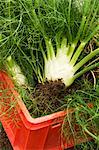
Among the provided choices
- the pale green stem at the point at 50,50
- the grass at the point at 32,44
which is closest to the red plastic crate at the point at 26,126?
the grass at the point at 32,44

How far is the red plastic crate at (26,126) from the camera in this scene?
3.26ft

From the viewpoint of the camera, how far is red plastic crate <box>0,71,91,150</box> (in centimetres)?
99

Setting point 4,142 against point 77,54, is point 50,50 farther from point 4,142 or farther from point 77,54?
point 4,142

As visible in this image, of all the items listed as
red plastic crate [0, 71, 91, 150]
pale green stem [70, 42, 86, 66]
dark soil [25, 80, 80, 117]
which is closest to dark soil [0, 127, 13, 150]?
red plastic crate [0, 71, 91, 150]

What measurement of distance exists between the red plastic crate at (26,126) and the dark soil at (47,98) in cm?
3

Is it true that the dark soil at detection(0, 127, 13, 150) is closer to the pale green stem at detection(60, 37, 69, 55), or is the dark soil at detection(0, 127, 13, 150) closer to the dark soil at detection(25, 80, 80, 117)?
the dark soil at detection(25, 80, 80, 117)

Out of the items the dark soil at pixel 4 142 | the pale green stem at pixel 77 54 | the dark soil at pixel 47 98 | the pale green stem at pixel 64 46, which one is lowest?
the dark soil at pixel 4 142

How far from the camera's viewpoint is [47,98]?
1.04 m

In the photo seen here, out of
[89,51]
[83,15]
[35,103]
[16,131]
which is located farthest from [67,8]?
[16,131]

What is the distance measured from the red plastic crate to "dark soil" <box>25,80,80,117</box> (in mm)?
35

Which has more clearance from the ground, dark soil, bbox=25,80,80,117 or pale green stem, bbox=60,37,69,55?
pale green stem, bbox=60,37,69,55

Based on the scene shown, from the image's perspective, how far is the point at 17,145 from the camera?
45.1 inches

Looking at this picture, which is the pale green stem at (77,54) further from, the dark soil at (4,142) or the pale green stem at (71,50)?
the dark soil at (4,142)

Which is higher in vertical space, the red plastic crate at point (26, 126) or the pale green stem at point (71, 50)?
the pale green stem at point (71, 50)
